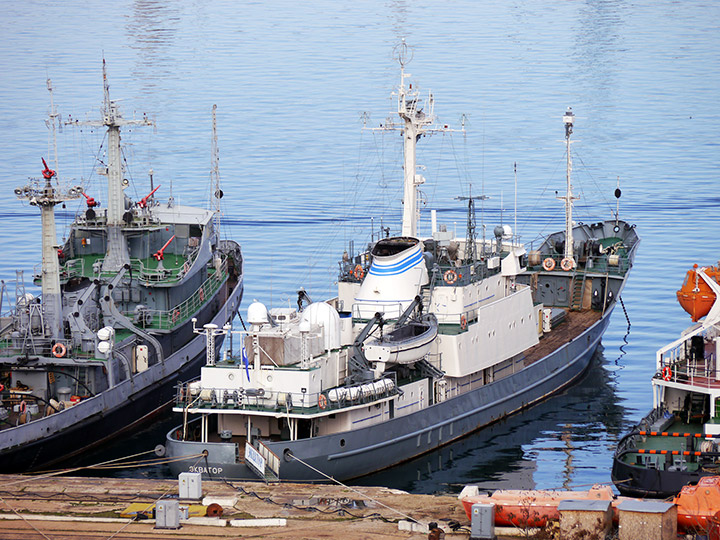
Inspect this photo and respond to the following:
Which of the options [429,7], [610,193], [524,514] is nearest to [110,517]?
[524,514]

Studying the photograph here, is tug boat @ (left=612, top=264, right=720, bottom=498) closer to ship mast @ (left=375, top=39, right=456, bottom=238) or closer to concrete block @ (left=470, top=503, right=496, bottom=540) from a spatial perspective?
concrete block @ (left=470, top=503, right=496, bottom=540)

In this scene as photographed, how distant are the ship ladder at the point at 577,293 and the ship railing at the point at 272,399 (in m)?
19.7

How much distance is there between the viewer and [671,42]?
14000cm

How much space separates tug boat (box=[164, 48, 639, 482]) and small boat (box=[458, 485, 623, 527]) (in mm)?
6591

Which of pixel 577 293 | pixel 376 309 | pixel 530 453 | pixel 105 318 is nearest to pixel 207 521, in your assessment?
pixel 376 309

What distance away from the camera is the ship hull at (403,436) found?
31500mm

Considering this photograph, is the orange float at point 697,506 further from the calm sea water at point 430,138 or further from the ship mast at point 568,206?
the ship mast at point 568,206

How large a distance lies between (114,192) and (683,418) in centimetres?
2267

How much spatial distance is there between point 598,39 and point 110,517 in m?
122

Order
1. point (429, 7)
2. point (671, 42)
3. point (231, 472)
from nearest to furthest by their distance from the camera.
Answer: point (231, 472), point (671, 42), point (429, 7)

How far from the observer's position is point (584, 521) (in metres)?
24.9

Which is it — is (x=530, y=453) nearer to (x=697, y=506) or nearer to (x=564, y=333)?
(x=564, y=333)

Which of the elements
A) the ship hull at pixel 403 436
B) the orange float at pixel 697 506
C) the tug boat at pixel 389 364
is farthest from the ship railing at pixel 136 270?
the orange float at pixel 697 506

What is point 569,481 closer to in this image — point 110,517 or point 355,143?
point 110,517
